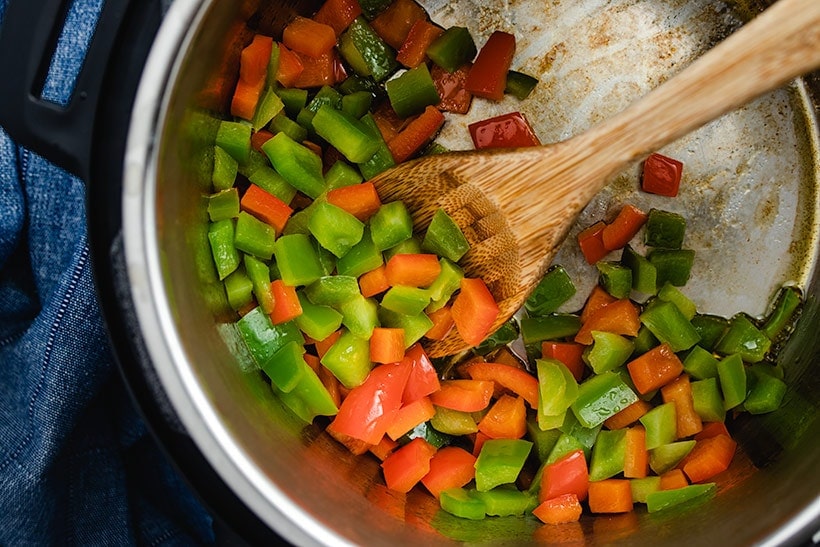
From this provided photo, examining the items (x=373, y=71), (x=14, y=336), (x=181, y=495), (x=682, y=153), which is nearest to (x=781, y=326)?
(x=682, y=153)

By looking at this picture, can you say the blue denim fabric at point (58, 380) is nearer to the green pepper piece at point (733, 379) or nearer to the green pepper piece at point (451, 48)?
the green pepper piece at point (451, 48)

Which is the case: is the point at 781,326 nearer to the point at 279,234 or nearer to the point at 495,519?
the point at 495,519

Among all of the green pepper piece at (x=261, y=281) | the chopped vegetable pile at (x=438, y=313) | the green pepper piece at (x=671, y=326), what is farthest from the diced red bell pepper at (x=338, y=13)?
the green pepper piece at (x=671, y=326)

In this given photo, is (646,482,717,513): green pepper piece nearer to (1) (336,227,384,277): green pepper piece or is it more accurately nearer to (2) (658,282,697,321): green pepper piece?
(2) (658,282,697,321): green pepper piece

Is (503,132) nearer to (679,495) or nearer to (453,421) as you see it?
(453,421)

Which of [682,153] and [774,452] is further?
[682,153]
